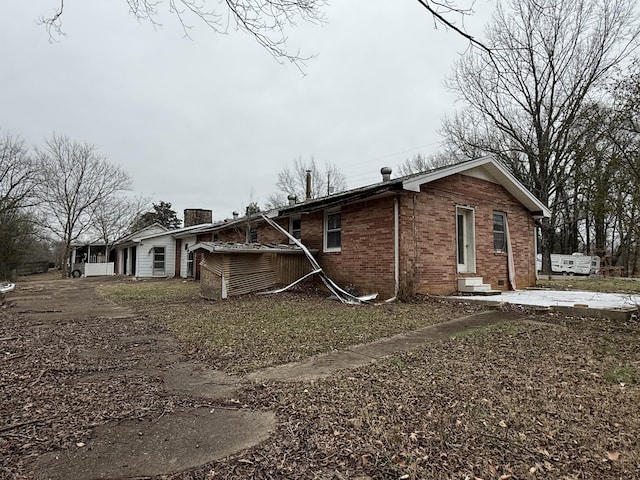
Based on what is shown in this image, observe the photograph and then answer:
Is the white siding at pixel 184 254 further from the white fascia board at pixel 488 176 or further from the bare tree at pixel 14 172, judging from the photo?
the white fascia board at pixel 488 176

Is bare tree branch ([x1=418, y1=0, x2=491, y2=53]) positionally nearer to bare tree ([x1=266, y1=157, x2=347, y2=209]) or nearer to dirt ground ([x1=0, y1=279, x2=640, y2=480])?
dirt ground ([x1=0, y1=279, x2=640, y2=480])

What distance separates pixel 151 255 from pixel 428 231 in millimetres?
18238

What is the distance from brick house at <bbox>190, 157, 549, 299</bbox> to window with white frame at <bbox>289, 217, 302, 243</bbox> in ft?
0.12

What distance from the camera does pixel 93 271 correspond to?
28.9 m

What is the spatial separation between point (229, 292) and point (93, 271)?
23494 mm

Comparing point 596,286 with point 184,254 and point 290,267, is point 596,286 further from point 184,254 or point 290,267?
point 184,254

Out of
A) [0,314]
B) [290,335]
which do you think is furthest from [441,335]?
[0,314]

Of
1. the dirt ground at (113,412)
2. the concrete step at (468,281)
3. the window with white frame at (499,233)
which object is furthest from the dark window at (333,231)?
the dirt ground at (113,412)

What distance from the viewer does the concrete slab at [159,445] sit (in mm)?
2195

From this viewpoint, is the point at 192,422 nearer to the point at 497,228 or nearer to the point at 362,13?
the point at 362,13

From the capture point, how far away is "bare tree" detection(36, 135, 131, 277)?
25.6m

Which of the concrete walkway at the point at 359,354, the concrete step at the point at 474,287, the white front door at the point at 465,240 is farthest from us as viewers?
the white front door at the point at 465,240

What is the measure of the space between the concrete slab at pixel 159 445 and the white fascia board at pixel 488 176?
722 cm

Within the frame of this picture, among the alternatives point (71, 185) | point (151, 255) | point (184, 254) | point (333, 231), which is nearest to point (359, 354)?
point (333, 231)
